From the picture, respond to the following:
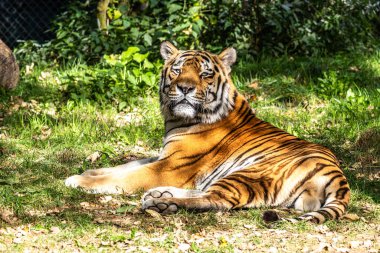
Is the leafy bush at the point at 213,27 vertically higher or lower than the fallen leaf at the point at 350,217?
higher

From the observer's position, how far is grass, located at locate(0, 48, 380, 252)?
4.54 m

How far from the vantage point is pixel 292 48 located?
10.4 metres

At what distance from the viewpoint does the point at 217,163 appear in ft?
18.6

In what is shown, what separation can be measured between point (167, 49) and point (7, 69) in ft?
9.17

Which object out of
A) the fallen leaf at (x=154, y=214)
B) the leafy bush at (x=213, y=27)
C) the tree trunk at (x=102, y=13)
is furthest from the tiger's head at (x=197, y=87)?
the tree trunk at (x=102, y=13)

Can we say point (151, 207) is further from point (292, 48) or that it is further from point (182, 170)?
point (292, 48)

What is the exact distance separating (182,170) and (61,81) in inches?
131

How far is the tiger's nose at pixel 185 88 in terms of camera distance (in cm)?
566

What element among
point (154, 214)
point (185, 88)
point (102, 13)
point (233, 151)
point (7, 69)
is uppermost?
point (102, 13)

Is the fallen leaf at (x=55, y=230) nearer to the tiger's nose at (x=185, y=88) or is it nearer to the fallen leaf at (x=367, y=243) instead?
the tiger's nose at (x=185, y=88)

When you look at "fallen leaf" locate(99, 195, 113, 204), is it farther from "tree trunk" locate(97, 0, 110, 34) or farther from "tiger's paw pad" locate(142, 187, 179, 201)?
"tree trunk" locate(97, 0, 110, 34)

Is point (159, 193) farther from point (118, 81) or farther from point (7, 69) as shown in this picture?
point (7, 69)

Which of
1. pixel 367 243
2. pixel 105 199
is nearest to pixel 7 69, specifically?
pixel 105 199

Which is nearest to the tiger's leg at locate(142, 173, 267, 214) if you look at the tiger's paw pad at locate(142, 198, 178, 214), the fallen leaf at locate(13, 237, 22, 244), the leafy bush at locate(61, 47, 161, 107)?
the tiger's paw pad at locate(142, 198, 178, 214)
